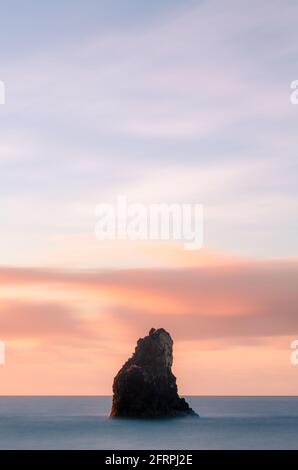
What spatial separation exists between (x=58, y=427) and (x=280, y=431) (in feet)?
159

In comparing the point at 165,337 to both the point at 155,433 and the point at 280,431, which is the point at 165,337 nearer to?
the point at 155,433

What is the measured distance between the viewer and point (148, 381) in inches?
5482

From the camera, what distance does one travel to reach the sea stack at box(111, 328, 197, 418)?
140 metres

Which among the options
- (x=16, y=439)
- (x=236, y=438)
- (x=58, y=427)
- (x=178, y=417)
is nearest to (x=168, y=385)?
(x=178, y=417)

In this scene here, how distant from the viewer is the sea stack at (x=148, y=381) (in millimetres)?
140125

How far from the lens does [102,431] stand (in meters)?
144

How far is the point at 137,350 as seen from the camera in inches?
5645
